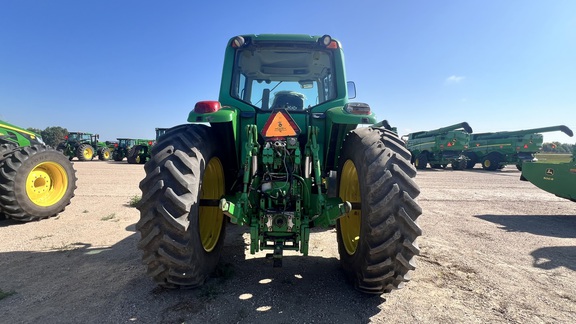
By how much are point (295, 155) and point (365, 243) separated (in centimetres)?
98

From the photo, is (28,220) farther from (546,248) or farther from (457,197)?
(457,197)

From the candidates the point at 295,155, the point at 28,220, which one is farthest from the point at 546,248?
Answer: the point at 28,220

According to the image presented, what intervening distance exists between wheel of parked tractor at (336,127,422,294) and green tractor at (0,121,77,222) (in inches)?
220

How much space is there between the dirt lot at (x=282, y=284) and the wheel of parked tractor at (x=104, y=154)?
78.7 feet

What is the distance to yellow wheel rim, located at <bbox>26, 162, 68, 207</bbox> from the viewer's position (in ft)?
16.9

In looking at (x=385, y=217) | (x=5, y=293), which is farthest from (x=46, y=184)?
(x=385, y=217)

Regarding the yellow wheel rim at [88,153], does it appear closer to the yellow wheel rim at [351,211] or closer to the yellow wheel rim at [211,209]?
the yellow wheel rim at [211,209]

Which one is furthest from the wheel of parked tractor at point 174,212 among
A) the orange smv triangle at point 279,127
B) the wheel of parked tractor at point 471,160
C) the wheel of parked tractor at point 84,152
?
the wheel of parked tractor at point 84,152

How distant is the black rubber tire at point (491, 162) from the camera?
1992 centimetres

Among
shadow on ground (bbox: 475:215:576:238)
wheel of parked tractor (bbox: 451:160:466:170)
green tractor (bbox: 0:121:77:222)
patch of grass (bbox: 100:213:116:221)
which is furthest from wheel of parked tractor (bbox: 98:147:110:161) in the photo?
wheel of parked tractor (bbox: 451:160:466:170)

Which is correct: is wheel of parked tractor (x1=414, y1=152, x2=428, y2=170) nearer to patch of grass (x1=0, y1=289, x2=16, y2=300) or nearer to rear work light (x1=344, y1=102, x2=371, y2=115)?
rear work light (x1=344, y1=102, x2=371, y2=115)

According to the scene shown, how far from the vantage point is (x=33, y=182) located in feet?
17.1

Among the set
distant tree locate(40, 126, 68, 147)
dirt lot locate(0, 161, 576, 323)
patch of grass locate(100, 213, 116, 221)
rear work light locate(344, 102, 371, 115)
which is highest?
distant tree locate(40, 126, 68, 147)

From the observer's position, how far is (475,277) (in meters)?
3.04
